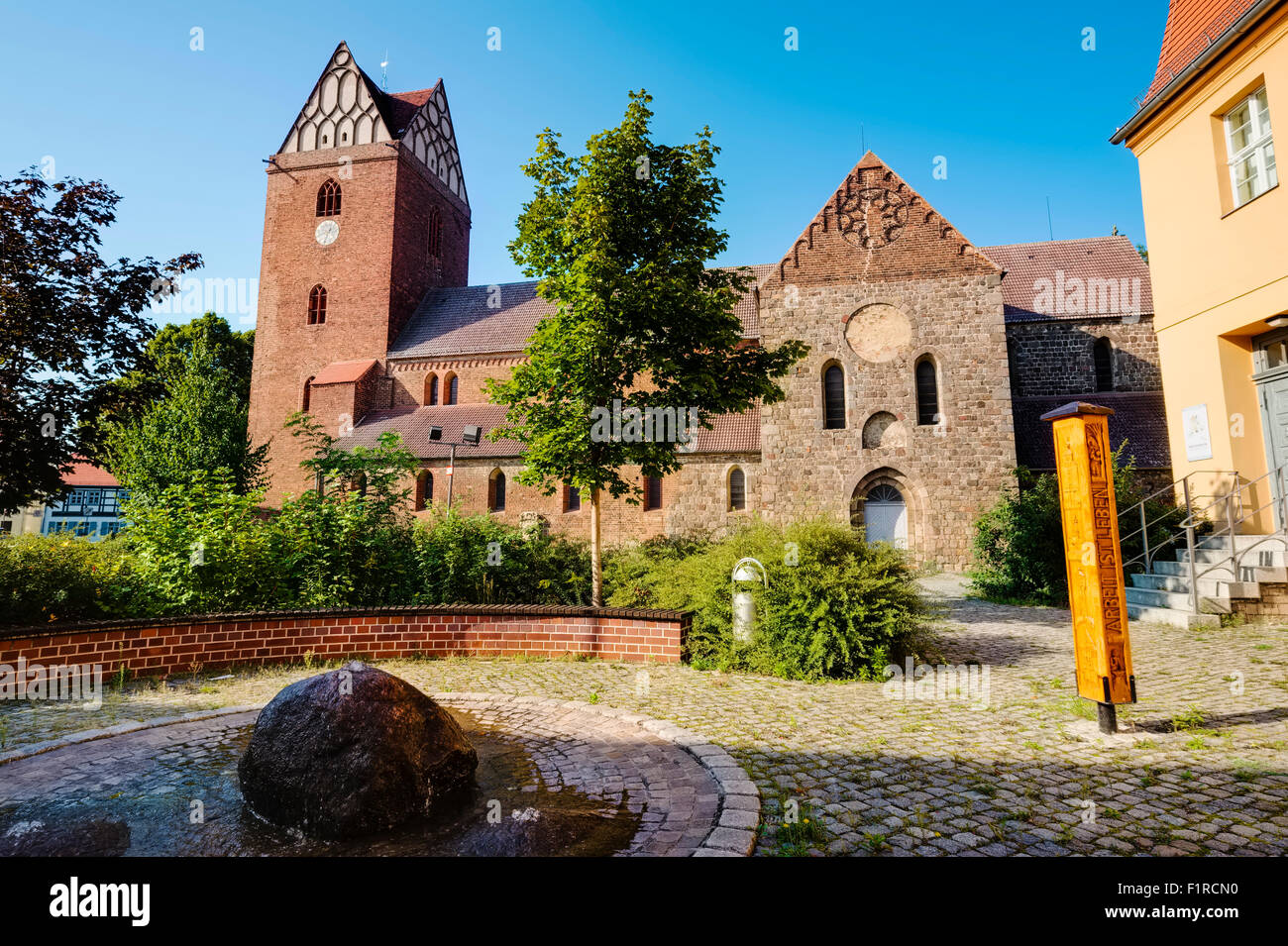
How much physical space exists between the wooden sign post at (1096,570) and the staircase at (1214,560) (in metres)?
5.53

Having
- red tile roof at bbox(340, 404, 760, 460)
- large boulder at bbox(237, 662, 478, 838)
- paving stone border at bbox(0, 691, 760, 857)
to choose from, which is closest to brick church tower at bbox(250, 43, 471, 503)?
red tile roof at bbox(340, 404, 760, 460)

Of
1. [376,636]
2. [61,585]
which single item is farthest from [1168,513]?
[61,585]

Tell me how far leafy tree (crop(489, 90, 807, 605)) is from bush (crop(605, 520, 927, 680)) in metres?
2.85

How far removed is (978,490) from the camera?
745 inches

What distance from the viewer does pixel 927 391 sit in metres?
20.0

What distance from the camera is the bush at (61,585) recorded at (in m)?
7.33

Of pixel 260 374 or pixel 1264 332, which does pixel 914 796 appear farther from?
pixel 260 374

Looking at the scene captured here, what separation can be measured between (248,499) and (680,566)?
5.76m

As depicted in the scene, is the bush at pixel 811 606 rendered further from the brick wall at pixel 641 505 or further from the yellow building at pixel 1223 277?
the brick wall at pixel 641 505

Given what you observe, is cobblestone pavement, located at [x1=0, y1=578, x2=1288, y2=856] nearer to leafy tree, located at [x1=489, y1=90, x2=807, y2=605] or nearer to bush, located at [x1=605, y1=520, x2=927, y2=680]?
bush, located at [x1=605, y1=520, x2=927, y2=680]

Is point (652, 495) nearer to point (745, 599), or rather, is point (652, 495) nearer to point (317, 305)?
point (745, 599)

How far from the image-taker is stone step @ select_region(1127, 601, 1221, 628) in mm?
8617

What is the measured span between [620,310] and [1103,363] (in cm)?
2032
